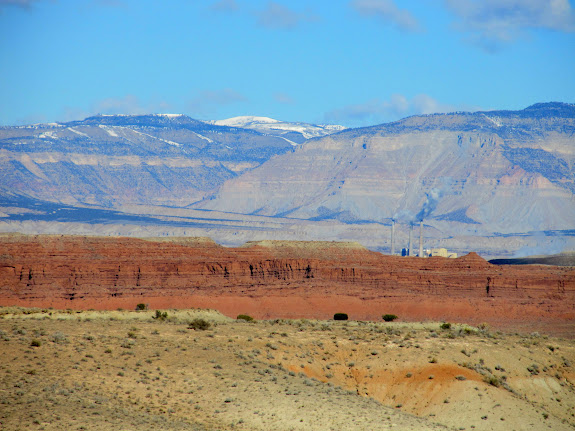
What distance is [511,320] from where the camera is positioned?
7812 cm

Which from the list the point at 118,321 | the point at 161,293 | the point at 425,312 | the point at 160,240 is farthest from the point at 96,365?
the point at 160,240

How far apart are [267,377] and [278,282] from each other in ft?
156

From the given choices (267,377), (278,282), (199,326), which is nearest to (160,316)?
(199,326)

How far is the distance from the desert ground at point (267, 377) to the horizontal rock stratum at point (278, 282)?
27.6 meters

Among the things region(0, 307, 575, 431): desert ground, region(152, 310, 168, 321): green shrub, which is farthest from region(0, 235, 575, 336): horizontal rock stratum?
region(0, 307, 575, 431): desert ground

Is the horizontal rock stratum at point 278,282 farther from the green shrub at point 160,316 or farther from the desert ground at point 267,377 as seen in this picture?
the desert ground at point 267,377

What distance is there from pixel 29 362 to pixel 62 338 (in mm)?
3238

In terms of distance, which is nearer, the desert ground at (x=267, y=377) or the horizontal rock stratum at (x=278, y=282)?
the desert ground at (x=267, y=377)

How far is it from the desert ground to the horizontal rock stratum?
27596 millimetres

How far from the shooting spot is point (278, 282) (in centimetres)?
8419

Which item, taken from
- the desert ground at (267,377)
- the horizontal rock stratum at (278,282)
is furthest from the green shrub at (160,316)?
the horizontal rock stratum at (278,282)

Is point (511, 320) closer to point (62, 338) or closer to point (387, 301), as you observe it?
point (387, 301)

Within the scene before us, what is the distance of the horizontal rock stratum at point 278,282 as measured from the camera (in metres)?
75.4

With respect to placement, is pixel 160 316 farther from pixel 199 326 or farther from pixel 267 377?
pixel 267 377
